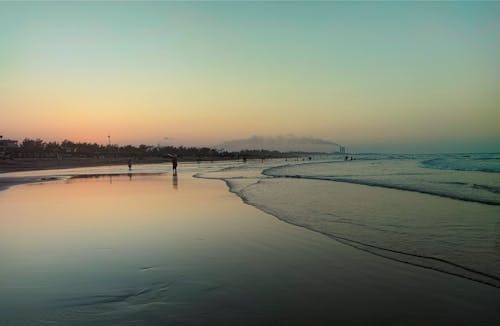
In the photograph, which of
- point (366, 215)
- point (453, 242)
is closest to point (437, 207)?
point (366, 215)

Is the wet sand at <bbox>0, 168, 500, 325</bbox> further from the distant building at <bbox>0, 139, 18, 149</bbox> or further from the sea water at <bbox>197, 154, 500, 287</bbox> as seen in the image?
the distant building at <bbox>0, 139, 18, 149</bbox>

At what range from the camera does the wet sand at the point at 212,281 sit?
15.0ft

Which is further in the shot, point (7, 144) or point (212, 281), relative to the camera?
point (7, 144)

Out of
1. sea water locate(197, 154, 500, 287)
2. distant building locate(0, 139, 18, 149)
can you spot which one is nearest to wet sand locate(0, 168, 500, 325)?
sea water locate(197, 154, 500, 287)

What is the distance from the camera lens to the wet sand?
4.59 metres

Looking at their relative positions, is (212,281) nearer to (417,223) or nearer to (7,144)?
(417,223)

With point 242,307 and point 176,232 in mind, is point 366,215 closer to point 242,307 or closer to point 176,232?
point 176,232

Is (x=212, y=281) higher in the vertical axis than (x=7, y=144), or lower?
lower

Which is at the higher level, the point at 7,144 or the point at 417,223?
the point at 7,144

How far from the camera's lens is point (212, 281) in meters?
5.89

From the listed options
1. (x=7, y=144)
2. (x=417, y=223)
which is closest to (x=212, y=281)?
(x=417, y=223)

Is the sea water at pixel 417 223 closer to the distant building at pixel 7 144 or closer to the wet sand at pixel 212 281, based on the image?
the wet sand at pixel 212 281

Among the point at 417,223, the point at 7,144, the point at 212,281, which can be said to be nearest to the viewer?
the point at 212,281

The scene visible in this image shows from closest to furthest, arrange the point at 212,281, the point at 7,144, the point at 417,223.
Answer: the point at 212,281 → the point at 417,223 → the point at 7,144
